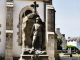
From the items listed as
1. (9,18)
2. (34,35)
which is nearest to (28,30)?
(34,35)

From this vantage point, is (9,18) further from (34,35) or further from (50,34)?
(34,35)

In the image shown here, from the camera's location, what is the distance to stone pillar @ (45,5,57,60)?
15523 millimetres

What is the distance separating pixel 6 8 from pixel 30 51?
28.3 ft

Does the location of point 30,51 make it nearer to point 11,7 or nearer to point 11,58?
point 11,58

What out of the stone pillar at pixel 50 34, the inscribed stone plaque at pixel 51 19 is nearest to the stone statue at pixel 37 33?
the stone pillar at pixel 50 34

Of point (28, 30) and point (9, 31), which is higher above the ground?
point (28, 30)

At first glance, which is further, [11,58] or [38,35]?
[11,58]

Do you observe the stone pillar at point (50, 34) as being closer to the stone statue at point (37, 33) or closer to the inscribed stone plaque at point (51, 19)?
the inscribed stone plaque at point (51, 19)

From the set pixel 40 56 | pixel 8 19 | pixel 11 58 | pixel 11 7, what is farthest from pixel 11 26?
pixel 40 56

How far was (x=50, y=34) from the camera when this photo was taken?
15.5 m

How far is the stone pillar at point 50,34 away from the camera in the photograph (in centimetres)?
1552

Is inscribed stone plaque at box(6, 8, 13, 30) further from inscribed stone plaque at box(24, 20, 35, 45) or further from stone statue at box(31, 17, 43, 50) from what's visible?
stone statue at box(31, 17, 43, 50)

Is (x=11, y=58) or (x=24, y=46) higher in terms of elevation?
(x=24, y=46)

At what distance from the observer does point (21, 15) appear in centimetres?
1638
